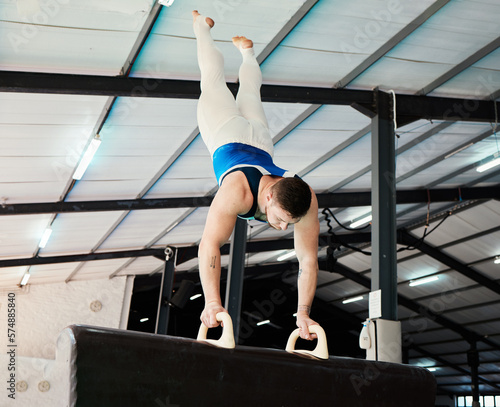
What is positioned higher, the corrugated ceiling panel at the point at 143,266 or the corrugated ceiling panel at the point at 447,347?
the corrugated ceiling panel at the point at 143,266

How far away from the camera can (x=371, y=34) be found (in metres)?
5.37

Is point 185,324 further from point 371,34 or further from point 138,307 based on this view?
point 371,34

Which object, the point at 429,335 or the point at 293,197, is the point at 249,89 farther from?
the point at 429,335

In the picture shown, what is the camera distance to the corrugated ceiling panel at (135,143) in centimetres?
614

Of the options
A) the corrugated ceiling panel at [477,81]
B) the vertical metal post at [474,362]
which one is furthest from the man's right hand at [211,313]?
the vertical metal post at [474,362]

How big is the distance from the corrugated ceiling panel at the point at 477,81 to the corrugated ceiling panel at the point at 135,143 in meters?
3.17

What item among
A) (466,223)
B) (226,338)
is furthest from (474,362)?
(226,338)

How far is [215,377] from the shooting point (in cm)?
176

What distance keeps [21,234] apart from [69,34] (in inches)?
240

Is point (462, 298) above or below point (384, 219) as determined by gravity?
above

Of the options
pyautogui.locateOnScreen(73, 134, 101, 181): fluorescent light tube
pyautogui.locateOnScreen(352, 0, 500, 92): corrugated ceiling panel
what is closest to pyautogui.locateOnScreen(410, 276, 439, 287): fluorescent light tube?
pyautogui.locateOnScreen(352, 0, 500, 92): corrugated ceiling panel

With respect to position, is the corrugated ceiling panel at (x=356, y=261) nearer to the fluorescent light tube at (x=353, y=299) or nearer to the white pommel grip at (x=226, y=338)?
the fluorescent light tube at (x=353, y=299)

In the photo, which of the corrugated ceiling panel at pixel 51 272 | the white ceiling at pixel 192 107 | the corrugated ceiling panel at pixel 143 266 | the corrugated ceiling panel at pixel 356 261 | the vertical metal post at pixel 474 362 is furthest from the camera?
the vertical metal post at pixel 474 362

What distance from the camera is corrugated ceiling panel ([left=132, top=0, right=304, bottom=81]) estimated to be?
4621mm
